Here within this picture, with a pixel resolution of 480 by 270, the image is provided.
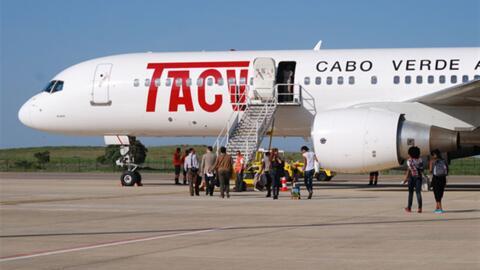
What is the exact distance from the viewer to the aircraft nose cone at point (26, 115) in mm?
33344

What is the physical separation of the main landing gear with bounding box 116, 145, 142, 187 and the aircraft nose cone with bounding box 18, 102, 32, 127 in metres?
3.54

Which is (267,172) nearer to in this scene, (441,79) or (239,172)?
(239,172)

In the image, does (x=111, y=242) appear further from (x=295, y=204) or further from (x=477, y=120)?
(x=477, y=120)

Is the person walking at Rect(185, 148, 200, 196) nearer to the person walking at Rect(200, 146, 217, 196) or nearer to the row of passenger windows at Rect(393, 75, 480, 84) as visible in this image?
the person walking at Rect(200, 146, 217, 196)

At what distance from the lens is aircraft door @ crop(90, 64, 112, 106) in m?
32.2

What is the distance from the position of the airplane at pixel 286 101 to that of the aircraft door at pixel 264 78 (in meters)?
0.03

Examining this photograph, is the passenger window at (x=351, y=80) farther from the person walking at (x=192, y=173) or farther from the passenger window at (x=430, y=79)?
the person walking at (x=192, y=173)

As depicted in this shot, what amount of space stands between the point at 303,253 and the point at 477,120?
17.6 m

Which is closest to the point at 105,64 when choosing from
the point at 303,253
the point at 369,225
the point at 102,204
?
the point at 102,204

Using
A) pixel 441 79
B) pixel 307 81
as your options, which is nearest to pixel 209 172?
pixel 307 81

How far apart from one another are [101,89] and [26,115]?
3.23 m

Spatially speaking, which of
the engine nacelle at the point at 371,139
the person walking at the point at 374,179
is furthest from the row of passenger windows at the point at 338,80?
the person walking at the point at 374,179

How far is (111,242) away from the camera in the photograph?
535 inches

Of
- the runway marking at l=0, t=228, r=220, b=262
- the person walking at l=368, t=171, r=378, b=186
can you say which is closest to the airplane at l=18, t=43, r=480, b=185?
the person walking at l=368, t=171, r=378, b=186
